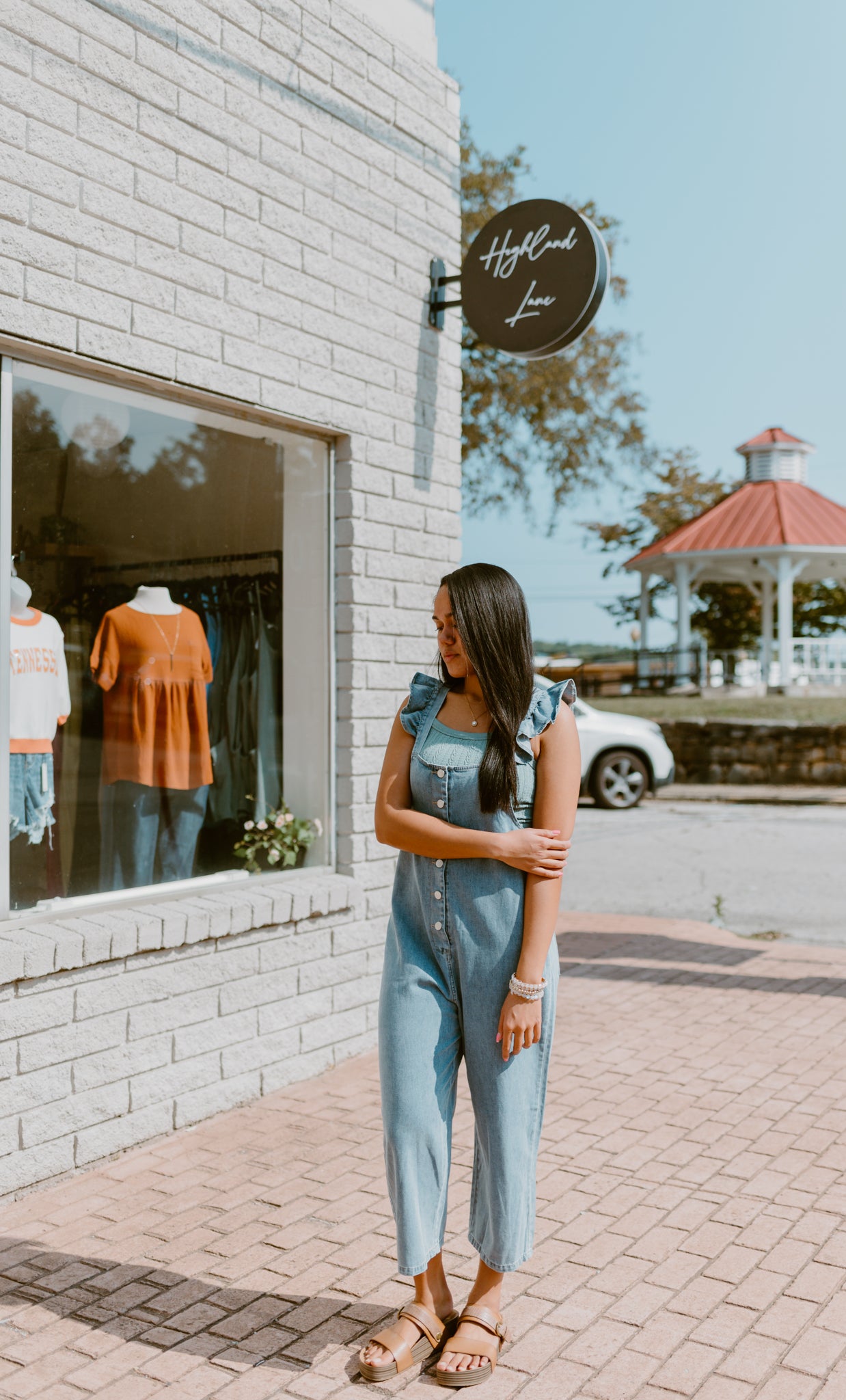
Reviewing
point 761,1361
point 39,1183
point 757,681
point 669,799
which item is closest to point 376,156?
point 39,1183

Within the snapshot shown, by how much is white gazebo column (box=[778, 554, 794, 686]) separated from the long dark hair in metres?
24.2

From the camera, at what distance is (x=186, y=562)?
4918 millimetres

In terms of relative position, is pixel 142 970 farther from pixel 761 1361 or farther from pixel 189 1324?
pixel 761 1361

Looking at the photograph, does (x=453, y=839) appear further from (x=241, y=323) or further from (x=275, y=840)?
(x=241, y=323)

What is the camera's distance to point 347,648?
5.32 m

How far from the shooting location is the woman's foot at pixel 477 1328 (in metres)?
2.80

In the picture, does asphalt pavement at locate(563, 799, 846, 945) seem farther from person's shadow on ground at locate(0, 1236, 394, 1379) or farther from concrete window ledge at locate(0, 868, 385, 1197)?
person's shadow on ground at locate(0, 1236, 394, 1379)

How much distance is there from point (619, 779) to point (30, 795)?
12190 mm

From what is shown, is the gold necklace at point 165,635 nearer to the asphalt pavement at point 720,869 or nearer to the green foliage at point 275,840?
the green foliage at point 275,840

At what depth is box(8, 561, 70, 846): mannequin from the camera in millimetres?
4086

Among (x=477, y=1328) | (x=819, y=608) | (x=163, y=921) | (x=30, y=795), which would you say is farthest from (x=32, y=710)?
(x=819, y=608)

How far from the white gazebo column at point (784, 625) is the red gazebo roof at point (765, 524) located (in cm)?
68

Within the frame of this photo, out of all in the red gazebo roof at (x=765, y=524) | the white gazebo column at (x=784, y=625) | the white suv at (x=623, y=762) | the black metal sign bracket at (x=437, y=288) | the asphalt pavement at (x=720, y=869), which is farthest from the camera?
the red gazebo roof at (x=765, y=524)

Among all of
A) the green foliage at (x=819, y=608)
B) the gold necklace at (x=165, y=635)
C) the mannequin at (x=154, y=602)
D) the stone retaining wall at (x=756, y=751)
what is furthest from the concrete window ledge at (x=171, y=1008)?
the green foliage at (x=819, y=608)
